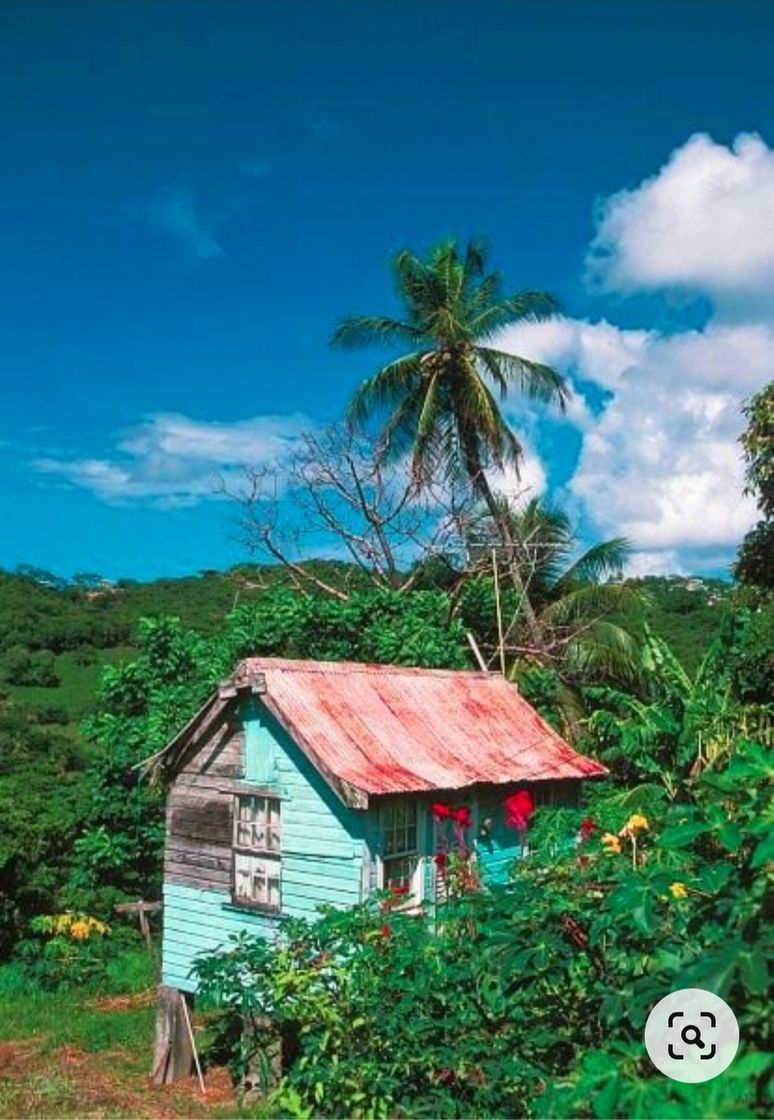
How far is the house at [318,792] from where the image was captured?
10.9 m

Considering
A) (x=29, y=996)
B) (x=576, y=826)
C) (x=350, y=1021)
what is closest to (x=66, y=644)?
(x=29, y=996)

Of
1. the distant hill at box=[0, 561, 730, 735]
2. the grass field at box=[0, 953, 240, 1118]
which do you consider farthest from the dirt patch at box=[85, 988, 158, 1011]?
the distant hill at box=[0, 561, 730, 735]

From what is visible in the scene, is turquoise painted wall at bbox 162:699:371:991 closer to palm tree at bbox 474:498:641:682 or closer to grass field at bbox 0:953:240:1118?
grass field at bbox 0:953:240:1118

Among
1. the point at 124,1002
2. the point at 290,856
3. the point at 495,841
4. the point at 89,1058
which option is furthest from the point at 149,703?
the point at 495,841

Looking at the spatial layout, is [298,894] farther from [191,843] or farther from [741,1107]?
[741,1107]

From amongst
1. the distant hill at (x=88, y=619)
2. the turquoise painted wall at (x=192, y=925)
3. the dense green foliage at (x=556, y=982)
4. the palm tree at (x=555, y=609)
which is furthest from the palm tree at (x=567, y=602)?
the dense green foliage at (x=556, y=982)

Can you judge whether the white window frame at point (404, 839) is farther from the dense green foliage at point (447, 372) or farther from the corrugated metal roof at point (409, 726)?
the dense green foliage at point (447, 372)

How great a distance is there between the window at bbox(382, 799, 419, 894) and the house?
0.01 metres

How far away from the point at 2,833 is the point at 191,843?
647 cm

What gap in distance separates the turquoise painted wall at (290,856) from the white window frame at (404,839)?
280 millimetres

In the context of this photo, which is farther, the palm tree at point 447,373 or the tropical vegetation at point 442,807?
the palm tree at point 447,373

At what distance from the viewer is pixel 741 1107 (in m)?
2.67

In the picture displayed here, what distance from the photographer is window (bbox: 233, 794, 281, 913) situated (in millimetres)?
11508

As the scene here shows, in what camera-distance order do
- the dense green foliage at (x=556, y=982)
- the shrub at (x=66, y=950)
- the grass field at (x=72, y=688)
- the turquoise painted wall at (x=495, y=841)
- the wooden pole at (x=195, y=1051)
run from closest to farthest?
1. the dense green foliage at (x=556, y=982)
2. the wooden pole at (x=195, y=1051)
3. the turquoise painted wall at (x=495, y=841)
4. the shrub at (x=66, y=950)
5. the grass field at (x=72, y=688)
